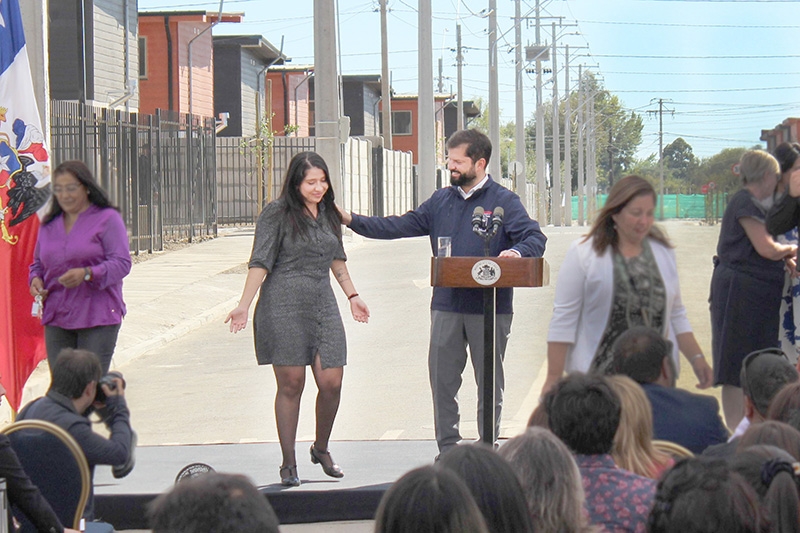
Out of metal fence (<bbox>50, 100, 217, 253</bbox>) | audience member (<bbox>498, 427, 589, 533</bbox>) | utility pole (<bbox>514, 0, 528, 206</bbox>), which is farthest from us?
utility pole (<bbox>514, 0, 528, 206</bbox>)

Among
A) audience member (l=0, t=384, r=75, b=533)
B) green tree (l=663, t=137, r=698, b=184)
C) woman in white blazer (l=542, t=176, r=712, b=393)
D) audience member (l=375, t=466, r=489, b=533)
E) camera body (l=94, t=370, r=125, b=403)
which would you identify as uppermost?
green tree (l=663, t=137, r=698, b=184)

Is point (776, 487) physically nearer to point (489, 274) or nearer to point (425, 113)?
point (489, 274)

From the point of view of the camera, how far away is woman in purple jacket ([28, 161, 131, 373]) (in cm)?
598

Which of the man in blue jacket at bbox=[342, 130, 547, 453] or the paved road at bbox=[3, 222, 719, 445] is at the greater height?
the man in blue jacket at bbox=[342, 130, 547, 453]

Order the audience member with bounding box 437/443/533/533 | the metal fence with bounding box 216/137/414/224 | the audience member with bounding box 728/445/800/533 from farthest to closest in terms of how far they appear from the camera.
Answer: the metal fence with bounding box 216/137/414/224
the audience member with bounding box 728/445/800/533
the audience member with bounding box 437/443/533/533

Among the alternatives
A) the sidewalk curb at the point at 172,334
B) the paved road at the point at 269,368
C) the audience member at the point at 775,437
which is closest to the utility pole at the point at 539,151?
the paved road at the point at 269,368

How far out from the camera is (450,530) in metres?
2.23

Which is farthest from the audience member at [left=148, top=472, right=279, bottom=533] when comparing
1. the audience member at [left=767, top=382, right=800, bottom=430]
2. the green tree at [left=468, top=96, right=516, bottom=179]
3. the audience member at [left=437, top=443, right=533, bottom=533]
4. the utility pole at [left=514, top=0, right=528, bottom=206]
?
the green tree at [left=468, top=96, right=516, bottom=179]

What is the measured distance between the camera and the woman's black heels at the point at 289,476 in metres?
5.82

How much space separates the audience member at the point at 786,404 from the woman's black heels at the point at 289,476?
284 centimetres

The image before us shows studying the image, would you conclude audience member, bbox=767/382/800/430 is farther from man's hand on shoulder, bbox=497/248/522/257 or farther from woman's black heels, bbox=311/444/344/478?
woman's black heels, bbox=311/444/344/478

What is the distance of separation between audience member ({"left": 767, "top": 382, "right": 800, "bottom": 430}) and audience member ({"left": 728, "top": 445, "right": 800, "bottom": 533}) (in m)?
0.75

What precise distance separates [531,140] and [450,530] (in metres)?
95.2

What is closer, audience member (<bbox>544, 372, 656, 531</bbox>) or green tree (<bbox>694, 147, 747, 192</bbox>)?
audience member (<bbox>544, 372, 656, 531</bbox>)
